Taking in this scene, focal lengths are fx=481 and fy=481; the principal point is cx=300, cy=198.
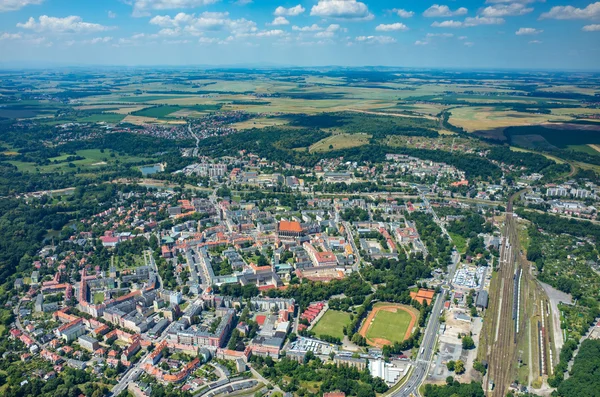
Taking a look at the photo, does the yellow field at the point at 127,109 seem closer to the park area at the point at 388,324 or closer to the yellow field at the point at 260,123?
the yellow field at the point at 260,123

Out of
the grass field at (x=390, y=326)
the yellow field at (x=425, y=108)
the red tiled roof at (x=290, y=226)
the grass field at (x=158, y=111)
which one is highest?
the yellow field at (x=425, y=108)

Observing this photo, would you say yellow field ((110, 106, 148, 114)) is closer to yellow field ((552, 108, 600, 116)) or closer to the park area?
yellow field ((552, 108, 600, 116))

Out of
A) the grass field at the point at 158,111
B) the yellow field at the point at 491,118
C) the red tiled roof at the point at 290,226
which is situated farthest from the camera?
the grass field at the point at 158,111

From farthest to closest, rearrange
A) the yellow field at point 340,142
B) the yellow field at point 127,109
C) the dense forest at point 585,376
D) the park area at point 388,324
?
1. the yellow field at point 127,109
2. the yellow field at point 340,142
3. the park area at point 388,324
4. the dense forest at point 585,376

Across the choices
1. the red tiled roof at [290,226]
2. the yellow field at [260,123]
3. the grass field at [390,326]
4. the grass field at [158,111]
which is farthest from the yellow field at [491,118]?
the grass field at [390,326]

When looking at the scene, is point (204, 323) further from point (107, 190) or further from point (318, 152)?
point (318, 152)

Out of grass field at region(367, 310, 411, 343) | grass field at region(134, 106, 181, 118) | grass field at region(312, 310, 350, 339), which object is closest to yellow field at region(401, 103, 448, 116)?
grass field at region(134, 106, 181, 118)

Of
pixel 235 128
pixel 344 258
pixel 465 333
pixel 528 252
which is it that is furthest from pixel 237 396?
pixel 235 128
